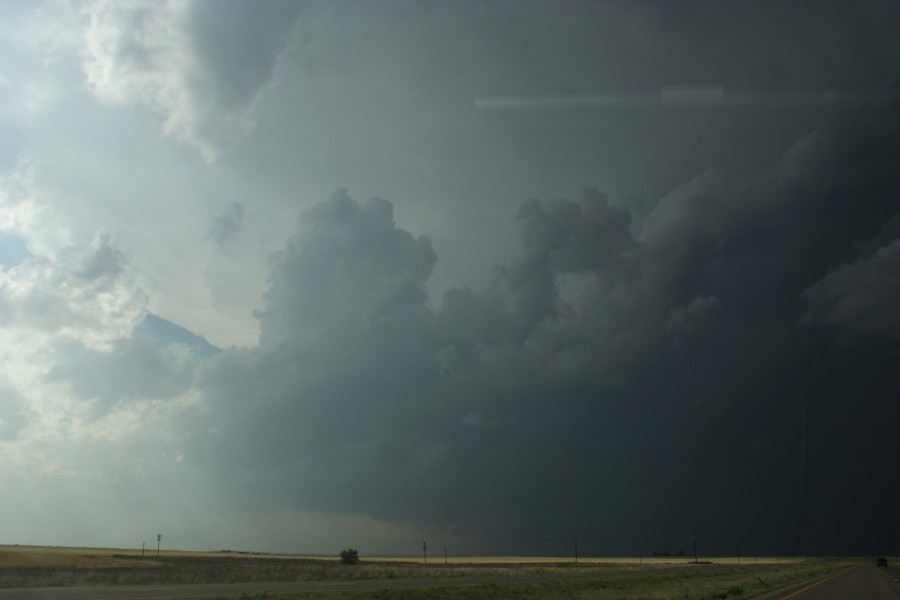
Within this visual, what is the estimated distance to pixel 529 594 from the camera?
139 ft

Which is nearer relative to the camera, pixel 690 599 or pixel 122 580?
pixel 690 599

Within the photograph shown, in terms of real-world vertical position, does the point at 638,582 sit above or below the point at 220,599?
below

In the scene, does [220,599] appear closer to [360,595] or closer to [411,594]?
[360,595]

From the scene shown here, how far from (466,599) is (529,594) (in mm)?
5671

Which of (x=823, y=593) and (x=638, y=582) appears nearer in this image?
(x=823, y=593)

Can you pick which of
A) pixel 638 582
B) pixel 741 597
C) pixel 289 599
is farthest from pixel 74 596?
pixel 638 582

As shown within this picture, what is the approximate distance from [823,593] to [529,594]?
17663mm

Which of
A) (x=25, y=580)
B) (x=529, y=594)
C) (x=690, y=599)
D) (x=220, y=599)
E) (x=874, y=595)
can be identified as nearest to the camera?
(x=220, y=599)

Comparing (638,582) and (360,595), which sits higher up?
(360,595)

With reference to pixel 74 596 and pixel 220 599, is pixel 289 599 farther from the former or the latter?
pixel 74 596

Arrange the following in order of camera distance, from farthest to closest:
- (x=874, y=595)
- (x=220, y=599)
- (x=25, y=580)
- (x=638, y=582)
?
1. (x=638, y=582)
2. (x=25, y=580)
3. (x=874, y=595)
4. (x=220, y=599)

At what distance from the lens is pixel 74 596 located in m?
35.9

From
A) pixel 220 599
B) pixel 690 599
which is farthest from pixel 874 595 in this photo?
pixel 220 599

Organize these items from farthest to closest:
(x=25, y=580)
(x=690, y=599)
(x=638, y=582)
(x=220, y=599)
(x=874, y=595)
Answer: (x=638, y=582) < (x=25, y=580) < (x=874, y=595) < (x=690, y=599) < (x=220, y=599)
